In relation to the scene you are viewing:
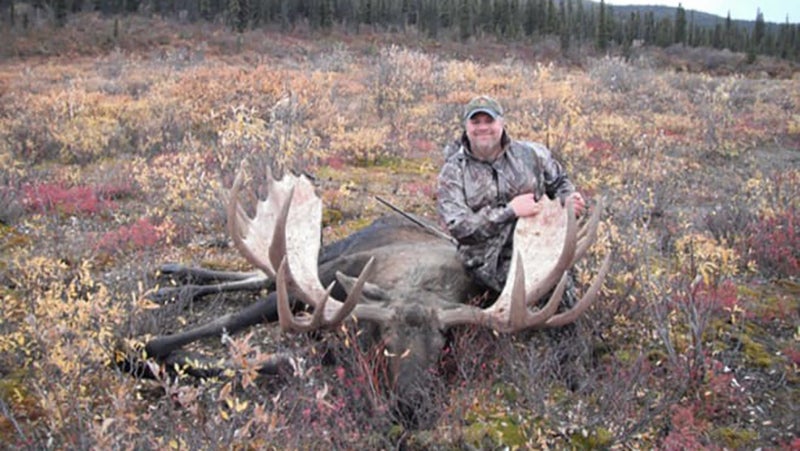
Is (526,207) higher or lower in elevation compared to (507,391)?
higher

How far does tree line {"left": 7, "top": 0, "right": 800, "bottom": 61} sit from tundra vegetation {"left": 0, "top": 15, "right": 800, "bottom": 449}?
3267 centimetres

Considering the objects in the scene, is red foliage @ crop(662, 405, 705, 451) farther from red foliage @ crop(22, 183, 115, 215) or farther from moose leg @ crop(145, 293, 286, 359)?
red foliage @ crop(22, 183, 115, 215)

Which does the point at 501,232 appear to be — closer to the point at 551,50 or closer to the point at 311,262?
the point at 311,262

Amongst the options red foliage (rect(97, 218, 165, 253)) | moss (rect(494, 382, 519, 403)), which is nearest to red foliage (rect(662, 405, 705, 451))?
moss (rect(494, 382, 519, 403))

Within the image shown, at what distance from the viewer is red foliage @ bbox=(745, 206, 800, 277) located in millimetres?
5340

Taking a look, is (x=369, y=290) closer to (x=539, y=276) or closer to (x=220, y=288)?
(x=539, y=276)

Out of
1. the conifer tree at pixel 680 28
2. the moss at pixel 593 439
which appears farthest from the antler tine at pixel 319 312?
the conifer tree at pixel 680 28

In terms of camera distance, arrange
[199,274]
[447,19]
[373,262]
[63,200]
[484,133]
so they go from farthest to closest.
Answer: [447,19] < [63,200] < [199,274] < [484,133] < [373,262]

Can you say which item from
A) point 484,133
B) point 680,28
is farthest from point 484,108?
point 680,28

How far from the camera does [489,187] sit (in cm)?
436

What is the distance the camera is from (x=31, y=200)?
270 inches

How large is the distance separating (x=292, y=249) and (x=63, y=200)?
4089 mm

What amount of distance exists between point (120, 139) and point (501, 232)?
749cm

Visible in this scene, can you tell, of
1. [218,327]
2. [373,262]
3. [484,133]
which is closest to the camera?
[373,262]
